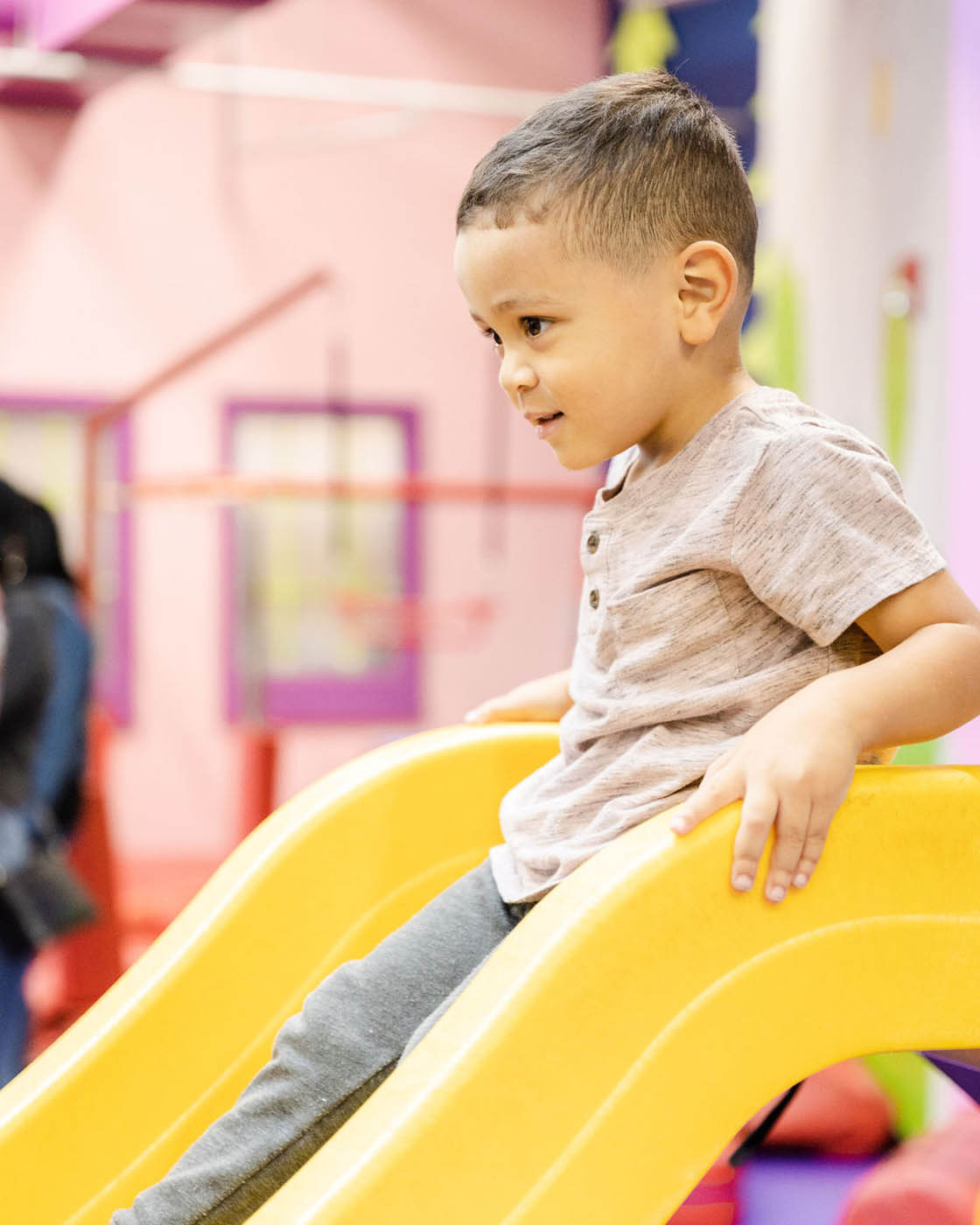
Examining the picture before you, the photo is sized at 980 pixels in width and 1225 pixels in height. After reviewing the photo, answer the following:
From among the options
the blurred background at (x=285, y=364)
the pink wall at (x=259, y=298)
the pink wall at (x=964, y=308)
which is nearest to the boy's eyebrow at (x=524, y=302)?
the pink wall at (x=964, y=308)

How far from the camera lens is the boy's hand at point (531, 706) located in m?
1.08

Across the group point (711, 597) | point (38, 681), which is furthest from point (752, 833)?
point (38, 681)

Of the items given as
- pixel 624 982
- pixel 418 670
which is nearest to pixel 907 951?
pixel 624 982

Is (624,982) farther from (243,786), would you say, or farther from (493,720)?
(243,786)

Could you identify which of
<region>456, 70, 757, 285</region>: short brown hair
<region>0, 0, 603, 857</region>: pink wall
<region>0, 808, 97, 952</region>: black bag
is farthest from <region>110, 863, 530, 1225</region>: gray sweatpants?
<region>0, 0, 603, 857</region>: pink wall

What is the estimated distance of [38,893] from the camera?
1.84 metres

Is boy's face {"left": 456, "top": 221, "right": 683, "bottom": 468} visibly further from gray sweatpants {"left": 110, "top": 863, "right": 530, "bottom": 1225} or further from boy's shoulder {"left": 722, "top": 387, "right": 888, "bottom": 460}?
gray sweatpants {"left": 110, "top": 863, "right": 530, "bottom": 1225}

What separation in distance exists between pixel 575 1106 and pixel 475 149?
438cm

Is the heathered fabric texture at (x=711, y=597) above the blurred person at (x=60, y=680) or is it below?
above

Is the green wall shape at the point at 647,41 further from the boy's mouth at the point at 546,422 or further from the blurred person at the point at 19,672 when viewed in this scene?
the boy's mouth at the point at 546,422

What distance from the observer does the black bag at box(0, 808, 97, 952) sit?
182 cm

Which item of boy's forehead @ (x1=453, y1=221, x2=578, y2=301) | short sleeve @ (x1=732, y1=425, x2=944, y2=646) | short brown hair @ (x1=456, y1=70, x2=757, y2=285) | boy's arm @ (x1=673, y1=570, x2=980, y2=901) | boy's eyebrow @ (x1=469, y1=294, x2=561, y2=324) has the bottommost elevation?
boy's arm @ (x1=673, y1=570, x2=980, y2=901)

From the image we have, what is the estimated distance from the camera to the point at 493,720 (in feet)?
3.58

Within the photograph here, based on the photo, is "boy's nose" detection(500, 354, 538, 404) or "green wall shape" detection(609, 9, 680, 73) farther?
"green wall shape" detection(609, 9, 680, 73)
